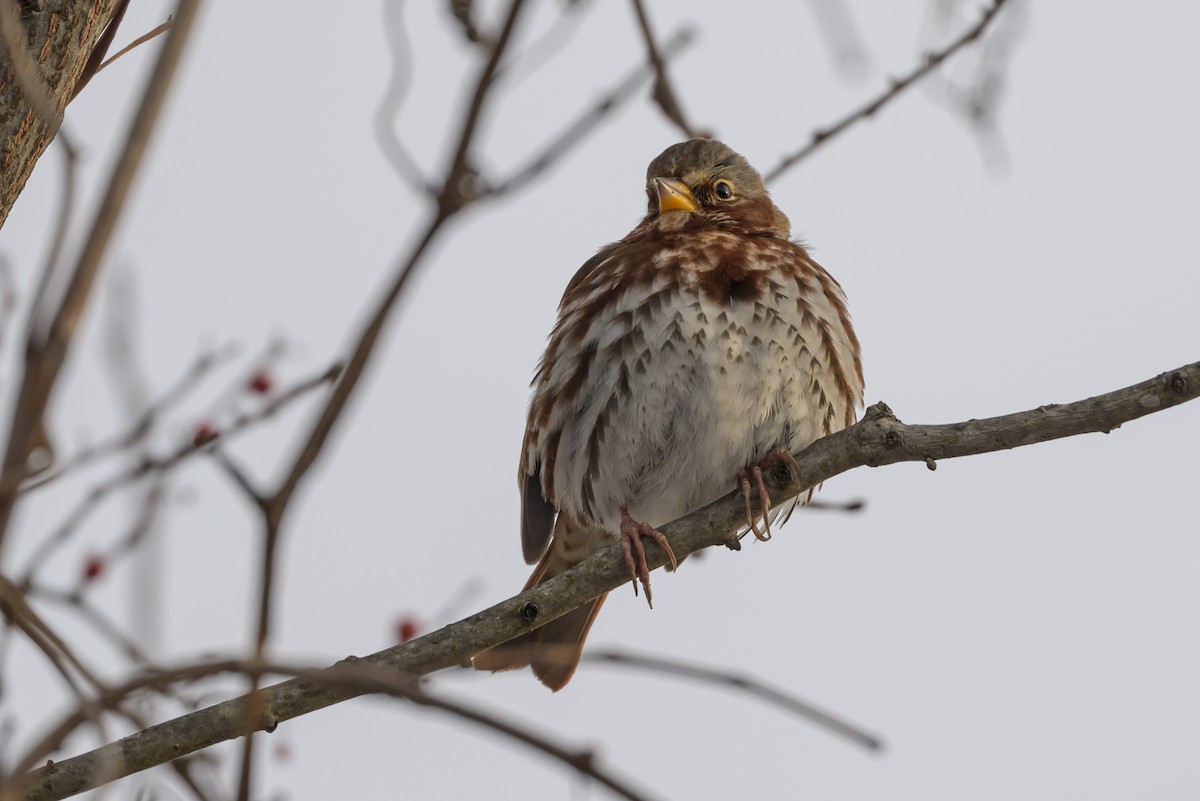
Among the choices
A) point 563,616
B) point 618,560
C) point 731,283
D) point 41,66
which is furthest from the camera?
point 563,616

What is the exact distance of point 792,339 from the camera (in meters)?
4.66

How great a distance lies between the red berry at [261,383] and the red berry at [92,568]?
79 centimetres

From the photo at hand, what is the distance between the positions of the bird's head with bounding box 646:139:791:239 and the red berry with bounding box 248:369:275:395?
5.28ft

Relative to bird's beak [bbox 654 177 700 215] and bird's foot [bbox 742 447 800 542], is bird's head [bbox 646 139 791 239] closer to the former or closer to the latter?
bird's beak [bbox 654 177 700 215]

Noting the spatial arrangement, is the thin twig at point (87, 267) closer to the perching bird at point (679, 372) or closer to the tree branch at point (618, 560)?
the tree branch at point (618, 560)

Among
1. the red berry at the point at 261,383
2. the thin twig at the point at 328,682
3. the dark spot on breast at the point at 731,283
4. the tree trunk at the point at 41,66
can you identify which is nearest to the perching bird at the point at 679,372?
the dark spot on breast at the point at 731,283

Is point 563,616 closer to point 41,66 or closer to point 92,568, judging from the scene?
point 92,568

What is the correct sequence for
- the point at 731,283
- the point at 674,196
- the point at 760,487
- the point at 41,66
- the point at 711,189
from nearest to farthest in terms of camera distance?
the point at 41,66 < the point at 760,487 < the point at 731,283 < the point at 674,196 < the point at 711,189

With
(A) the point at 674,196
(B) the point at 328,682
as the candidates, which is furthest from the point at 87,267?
(A) the point at 674,196

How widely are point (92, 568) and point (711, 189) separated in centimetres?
268

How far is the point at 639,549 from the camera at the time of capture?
4.11 metres

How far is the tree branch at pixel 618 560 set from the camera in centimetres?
310

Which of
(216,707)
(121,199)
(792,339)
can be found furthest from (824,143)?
(121,199)

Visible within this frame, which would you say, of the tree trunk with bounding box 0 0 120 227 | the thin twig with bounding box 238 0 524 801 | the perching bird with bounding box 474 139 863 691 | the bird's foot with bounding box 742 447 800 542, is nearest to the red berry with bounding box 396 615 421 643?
the perching bird with bounding box 474 139 863 691
